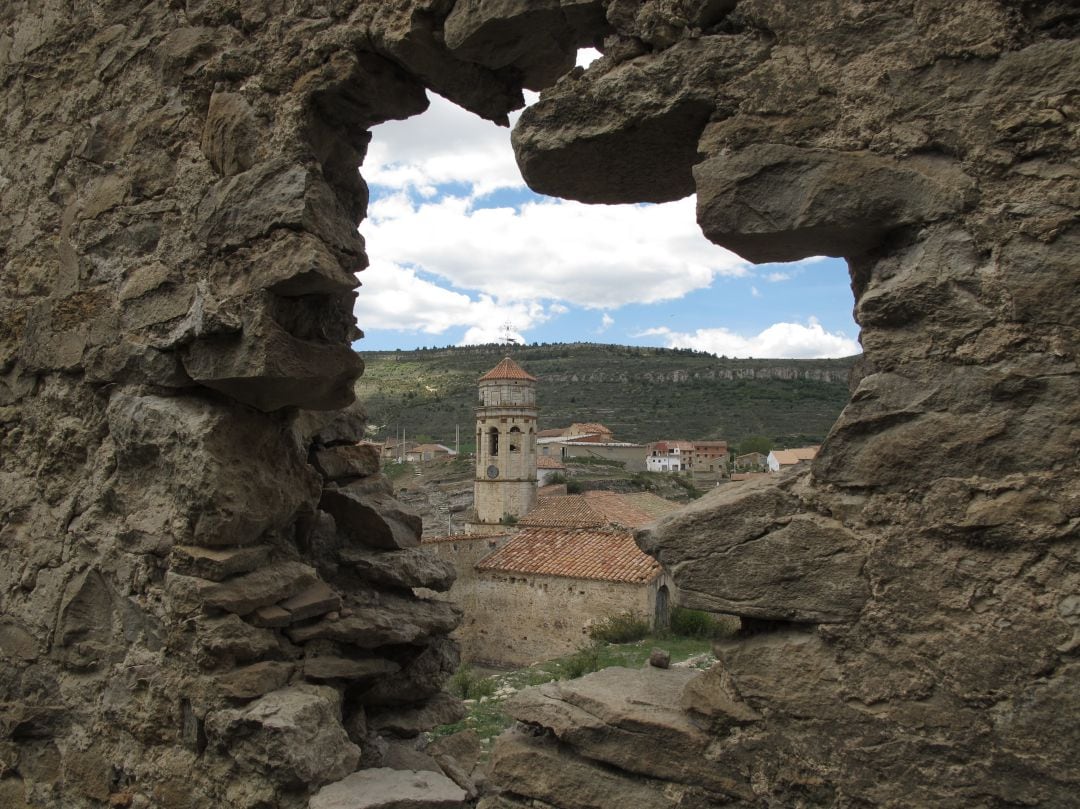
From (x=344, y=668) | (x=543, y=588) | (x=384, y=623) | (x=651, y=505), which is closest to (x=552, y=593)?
(x=543, y=588)

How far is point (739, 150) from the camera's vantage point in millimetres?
1902

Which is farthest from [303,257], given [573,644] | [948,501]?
[573,644]

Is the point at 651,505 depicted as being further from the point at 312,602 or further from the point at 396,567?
the point at 312,602

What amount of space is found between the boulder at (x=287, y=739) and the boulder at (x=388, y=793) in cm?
7

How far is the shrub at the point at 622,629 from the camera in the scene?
14875mm

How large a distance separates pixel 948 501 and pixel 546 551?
16.9m

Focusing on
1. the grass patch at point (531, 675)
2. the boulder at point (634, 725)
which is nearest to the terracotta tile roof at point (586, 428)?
the grass patch at point (531, 675)

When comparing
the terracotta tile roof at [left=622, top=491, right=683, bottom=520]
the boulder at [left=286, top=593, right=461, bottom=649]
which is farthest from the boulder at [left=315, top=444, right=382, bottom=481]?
the terracotta tile roof at [left=622, top=491, right=683, bottom=520]

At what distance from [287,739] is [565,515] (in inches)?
982

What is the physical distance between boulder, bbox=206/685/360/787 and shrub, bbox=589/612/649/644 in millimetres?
12690

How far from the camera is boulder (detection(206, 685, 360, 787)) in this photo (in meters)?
2.48

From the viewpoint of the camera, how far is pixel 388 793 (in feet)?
7.98

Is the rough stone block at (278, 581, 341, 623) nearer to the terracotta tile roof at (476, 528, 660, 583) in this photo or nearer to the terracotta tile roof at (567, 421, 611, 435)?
the terracotta tile roof at (476, 528, 660, 583)

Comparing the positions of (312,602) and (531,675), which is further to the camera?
(531,675)
